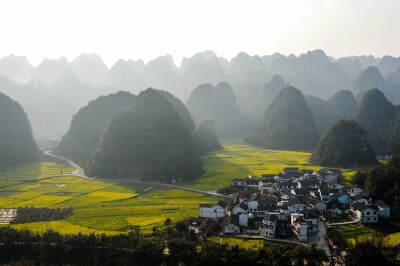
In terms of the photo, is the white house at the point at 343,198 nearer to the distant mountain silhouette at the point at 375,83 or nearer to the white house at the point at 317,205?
the white house at the point at 317,205

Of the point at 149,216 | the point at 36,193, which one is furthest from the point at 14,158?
the point at 149,216

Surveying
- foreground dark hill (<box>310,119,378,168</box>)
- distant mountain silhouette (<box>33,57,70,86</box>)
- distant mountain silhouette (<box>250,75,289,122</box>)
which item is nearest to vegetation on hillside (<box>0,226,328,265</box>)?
foreground dark hill (<box>310,119,378,168</box>)

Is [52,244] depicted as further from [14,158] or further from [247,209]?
[14,158]

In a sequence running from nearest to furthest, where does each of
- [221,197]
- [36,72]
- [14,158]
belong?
1. [221,197]
2. [14,158]
3. [36,72]

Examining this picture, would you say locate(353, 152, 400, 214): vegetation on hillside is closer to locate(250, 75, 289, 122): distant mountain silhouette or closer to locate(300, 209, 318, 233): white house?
locate(300, 209, 318, 233): white house

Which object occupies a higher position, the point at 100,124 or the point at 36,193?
the point at 100,124
